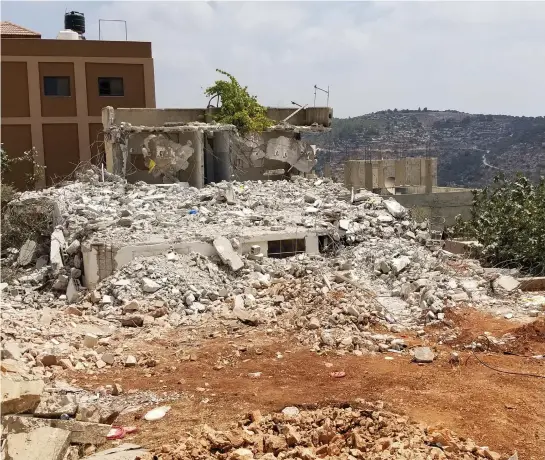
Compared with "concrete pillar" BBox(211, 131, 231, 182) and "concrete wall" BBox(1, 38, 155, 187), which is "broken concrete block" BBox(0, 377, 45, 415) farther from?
"concrete wall" BBox(1, 38, 155, 187)

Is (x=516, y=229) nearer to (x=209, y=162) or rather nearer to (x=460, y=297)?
(x=460, y=297)

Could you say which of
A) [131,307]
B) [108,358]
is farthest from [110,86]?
[108,358]

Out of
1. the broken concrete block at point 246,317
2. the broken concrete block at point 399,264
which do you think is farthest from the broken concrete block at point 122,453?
the broken concrete block at point 399,264

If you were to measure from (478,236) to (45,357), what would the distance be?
1045 centimetres

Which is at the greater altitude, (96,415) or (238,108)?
(238,108)

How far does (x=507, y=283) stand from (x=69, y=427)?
760 cm

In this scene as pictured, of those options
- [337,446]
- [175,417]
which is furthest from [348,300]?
[337,446]

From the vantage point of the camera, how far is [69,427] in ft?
17.0

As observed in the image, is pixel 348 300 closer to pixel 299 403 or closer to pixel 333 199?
pixel 299 403

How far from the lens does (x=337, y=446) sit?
4672mm

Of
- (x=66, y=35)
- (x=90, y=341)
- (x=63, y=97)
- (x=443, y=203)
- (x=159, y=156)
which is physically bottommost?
(x=90, y=341)

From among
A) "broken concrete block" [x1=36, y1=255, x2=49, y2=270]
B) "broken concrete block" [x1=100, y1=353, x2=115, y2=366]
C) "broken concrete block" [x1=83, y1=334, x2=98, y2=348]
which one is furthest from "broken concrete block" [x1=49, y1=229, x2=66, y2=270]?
"broken concrete block" [x1=100, y1=353, x2=115, y2=366]

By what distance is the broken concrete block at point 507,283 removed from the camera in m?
9.98

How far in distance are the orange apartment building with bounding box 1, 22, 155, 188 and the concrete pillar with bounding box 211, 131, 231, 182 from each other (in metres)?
6.85
